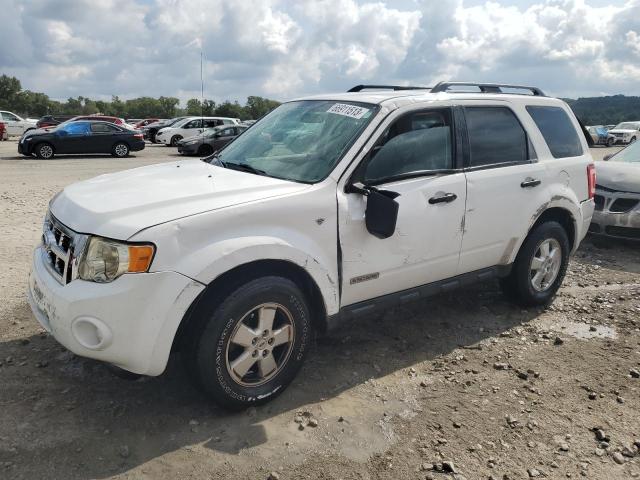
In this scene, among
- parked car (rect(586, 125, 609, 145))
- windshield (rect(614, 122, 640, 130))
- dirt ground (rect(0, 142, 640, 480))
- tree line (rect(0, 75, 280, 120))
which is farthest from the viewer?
tree line (rect(0, 75, 280, 120))

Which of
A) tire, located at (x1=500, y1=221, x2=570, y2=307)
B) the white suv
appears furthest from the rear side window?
tire, located at (x1=500, y1=221, x2=570, y2=307)

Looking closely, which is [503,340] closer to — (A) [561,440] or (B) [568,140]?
(A) [561,440]

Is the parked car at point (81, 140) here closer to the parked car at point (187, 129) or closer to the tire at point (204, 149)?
the tire at point (204, 149)

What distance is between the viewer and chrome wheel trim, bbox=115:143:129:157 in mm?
20562

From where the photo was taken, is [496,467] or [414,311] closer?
[496,467]

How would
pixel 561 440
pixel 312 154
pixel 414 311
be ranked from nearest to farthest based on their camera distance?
pixel 561 440 → pixel 312 154 → pixel 414 311

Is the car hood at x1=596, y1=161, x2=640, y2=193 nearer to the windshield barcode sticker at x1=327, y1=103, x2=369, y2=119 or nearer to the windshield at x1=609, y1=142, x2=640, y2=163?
the windshield at x1=609, y1=142, x2=640, y2=163

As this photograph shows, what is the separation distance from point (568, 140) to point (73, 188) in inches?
161

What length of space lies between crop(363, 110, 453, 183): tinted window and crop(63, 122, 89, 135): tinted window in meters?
18.1

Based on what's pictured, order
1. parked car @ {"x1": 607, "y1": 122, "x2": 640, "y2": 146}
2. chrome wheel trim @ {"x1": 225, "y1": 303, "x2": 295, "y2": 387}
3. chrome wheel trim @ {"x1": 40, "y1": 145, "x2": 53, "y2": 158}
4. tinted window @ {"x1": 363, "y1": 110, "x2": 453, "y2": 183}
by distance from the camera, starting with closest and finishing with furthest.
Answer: chrome wheel trim @ {"x1": 225, "y1": 303, "x2": 295, "y2": 387}, tinted window @ {"x1": 363, "y1": 110, "x2": 453, "y2": 183}, chrome wheel trim @ {"x1": 40, "y1": 145, "x2": 53, "y2": 158}, parked car @ {"x1": 607, "y1": 122, "x2": 640, "y2": 146}

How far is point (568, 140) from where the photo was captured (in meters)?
5.05

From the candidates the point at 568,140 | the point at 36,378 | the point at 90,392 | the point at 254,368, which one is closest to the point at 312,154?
the point at 254,368

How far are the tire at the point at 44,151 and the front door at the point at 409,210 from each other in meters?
17.5

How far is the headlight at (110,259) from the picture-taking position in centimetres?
277
